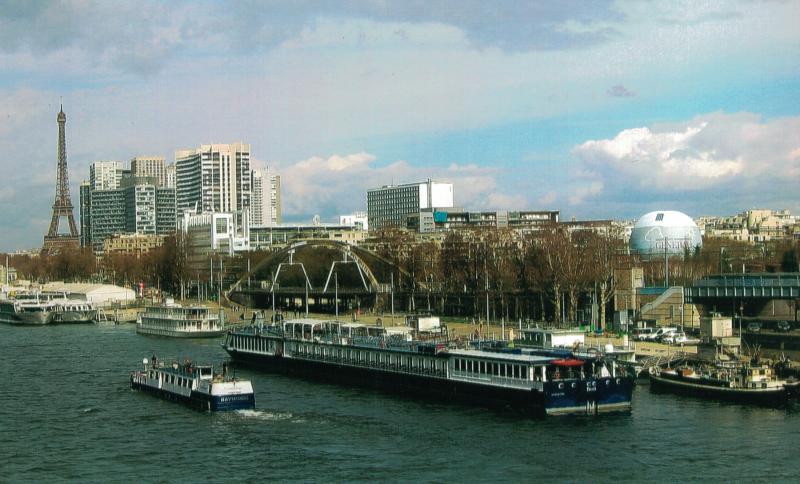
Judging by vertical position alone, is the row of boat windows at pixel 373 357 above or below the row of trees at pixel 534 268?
below

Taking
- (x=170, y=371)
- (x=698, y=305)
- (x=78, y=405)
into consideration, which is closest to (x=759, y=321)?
(x=698, y=305)

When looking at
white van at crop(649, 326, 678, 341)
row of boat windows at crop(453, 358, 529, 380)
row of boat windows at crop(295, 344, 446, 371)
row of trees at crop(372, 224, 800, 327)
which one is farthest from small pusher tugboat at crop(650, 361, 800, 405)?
row of trees at crop(372, 224, 800, 327)

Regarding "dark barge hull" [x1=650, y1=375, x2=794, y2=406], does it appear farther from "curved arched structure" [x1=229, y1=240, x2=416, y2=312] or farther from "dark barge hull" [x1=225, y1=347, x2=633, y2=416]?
"curved arched structure" [x1=229, y1=240, x2=416, y2=312]

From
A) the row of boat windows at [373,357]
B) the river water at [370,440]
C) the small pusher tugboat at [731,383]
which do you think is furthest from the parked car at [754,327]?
the row of boat windows at [373,357]

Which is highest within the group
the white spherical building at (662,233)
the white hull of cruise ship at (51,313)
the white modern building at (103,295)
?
the white spherical building at (662,233)

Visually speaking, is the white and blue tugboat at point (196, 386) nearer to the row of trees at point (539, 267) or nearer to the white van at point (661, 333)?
the white van at point (661, 333)

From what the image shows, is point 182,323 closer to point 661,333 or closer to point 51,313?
point 51,313

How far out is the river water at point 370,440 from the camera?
151 feet

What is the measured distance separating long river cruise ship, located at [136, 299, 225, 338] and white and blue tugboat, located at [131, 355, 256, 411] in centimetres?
4600

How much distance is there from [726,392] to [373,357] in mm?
24218

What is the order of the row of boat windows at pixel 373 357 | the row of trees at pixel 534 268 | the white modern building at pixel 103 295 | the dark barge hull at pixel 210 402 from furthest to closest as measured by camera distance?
1. the white modern building at pixel 103 295
2. the row of trees at pixel 534 268
3. the row of boat windows at pixel 373 357
4. the dark barge hull at pixel 210 402

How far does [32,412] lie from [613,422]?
33.5 metres

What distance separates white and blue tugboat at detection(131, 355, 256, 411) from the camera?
201ft

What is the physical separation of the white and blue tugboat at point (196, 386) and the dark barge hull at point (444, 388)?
11.4 meters
